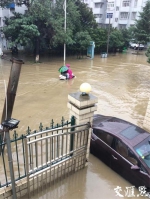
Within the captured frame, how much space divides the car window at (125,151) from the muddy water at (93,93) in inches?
25.1

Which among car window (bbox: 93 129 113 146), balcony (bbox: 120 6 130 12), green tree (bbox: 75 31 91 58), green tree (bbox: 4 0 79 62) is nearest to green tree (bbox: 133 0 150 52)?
green tree (bbox: 75 31 91 58)

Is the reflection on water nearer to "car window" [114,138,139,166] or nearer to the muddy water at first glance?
the muddy water

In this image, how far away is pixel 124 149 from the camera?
394cm

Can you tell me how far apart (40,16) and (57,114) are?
369 inches

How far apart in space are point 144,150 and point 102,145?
0.99 meters

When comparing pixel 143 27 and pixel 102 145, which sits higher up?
pixel 143 27

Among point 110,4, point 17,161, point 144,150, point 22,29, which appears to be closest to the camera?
point 17,161

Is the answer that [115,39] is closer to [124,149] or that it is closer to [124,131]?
[124,131]

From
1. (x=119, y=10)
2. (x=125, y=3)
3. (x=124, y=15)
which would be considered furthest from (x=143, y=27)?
(x=119, y=10)

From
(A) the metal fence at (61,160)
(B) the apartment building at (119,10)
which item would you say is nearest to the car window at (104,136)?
(A) the metal fence at (61,160)

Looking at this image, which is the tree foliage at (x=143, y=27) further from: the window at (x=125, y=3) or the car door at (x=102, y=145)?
the car door at (x=102, y=145)

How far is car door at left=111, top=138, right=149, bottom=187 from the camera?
3.62 m

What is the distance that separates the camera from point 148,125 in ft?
20.1

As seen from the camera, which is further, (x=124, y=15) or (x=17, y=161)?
(x=124, y=15)
